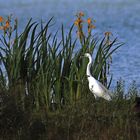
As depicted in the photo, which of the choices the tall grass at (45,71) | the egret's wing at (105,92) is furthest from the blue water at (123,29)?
the tall grass at (45,71)

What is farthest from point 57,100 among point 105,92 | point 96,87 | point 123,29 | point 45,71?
point 123,29

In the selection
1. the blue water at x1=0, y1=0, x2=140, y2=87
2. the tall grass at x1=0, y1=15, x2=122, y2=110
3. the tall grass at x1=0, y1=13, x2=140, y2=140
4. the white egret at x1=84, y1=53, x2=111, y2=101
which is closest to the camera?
the tall grass at x1=0, y1=13, x2=140, y2=140

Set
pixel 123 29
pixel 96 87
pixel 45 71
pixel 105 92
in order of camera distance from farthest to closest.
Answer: pixel 123 29, pixel 105 92, pixel 96 87, pixel 45 71

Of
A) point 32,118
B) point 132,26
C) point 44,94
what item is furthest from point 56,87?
point 132,26

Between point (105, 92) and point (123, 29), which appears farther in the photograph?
point (123, 29)

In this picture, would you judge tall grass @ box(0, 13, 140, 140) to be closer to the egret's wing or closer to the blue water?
the egret's wing

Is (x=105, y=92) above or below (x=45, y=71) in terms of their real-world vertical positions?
below

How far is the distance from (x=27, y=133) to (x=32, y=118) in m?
0.36

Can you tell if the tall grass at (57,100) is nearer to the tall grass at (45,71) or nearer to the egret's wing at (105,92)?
the tall grass at (45,71)

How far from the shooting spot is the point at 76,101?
278 inches

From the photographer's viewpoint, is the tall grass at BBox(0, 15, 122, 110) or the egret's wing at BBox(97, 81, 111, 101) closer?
the tall grass at BBox(0, 15, 122, 110)

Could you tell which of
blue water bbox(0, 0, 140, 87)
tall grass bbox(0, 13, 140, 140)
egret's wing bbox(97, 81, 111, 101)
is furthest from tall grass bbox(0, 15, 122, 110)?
blue water bbox(0, 0, 140, 87)

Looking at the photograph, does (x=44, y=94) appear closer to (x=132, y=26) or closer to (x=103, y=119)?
(x=103, y=119)

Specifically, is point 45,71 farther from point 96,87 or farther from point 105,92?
point 105,92
